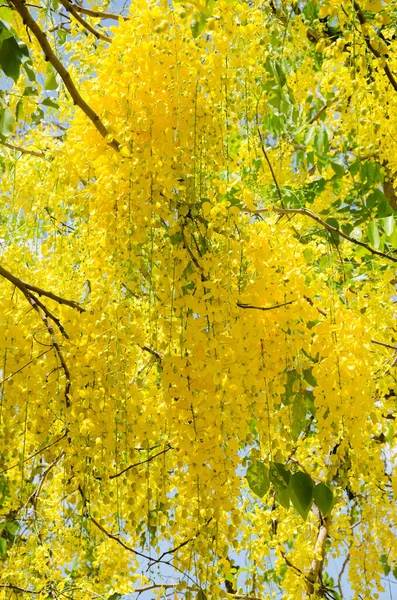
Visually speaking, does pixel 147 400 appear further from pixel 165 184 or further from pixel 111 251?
pixel 165 184

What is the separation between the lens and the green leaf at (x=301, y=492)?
1832 millimetres

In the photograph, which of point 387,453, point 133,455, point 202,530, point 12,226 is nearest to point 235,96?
point 133,455

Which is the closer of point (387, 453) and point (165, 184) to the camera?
point (165, 184)

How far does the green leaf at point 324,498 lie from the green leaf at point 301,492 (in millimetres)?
17

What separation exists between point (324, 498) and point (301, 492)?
5 cm

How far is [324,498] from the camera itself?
1.83 m

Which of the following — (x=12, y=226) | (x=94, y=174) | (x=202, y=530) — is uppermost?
(x=12, y=226)

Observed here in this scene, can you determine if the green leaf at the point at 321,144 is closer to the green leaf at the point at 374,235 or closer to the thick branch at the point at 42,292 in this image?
the green leaf at the point at 374,235

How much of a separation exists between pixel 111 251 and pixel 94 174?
0.80ft

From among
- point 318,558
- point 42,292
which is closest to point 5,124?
point 42,292

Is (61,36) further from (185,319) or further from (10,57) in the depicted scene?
(185,319)

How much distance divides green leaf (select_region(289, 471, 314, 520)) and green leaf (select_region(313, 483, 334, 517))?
2 cm

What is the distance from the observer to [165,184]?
5.86 feet

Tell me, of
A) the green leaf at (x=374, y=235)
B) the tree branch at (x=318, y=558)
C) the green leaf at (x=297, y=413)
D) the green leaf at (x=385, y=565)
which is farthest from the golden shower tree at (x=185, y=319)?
the green leaf at (x=385, y=565)
